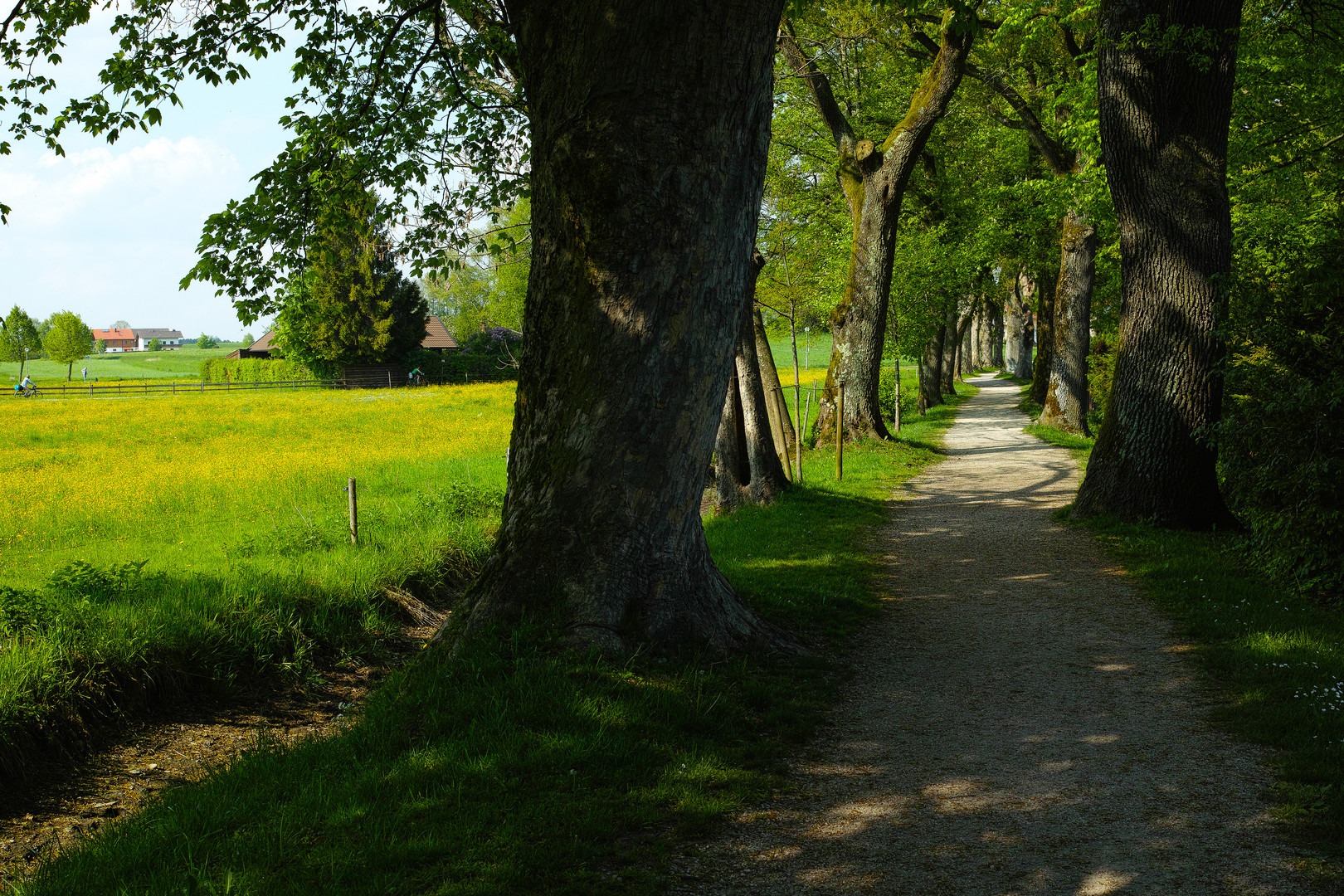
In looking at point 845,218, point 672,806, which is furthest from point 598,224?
point 845,218

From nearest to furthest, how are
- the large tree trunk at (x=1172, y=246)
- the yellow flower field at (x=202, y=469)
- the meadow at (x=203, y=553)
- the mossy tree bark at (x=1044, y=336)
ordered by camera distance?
the meadow at (x=203, y=553)
the large tree trunk at (x=1172, y=246)
the yellow flower field at (x=202, y=469)
the mossy tree bark at (x=1044, y=336)

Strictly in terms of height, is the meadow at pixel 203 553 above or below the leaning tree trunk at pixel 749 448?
below

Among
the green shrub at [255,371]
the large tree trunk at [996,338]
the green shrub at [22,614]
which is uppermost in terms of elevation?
the large tree trunk at [996,338]

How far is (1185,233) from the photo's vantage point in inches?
403

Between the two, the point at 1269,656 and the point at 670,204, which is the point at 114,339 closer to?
the point at 670,204

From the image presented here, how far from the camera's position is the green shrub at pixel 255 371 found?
60094 millimetres

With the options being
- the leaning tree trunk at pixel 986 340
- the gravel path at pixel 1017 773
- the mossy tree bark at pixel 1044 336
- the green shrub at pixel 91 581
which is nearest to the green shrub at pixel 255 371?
the leaning tree trunk at pixel 986 340

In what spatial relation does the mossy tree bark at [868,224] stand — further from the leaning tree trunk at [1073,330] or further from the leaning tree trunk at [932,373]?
the leaning tree trunk at [932,373]

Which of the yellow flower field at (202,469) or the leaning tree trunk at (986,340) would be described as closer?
the yellow flower field at (202,469)

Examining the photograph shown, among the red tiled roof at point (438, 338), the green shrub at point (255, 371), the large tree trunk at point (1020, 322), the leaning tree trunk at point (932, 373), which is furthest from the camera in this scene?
the red tiled roof at point (438, 338)

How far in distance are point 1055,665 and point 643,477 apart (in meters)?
3.17

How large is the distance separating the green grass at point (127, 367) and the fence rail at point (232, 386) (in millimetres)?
19241

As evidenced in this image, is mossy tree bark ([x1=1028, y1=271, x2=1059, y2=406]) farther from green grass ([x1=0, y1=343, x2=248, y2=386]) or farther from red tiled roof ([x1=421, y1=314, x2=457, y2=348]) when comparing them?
green grass ([x1=0, y1=343, x2=248, y2=386])

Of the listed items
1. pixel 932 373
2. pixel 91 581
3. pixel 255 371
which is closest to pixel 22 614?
pixel 91 581
